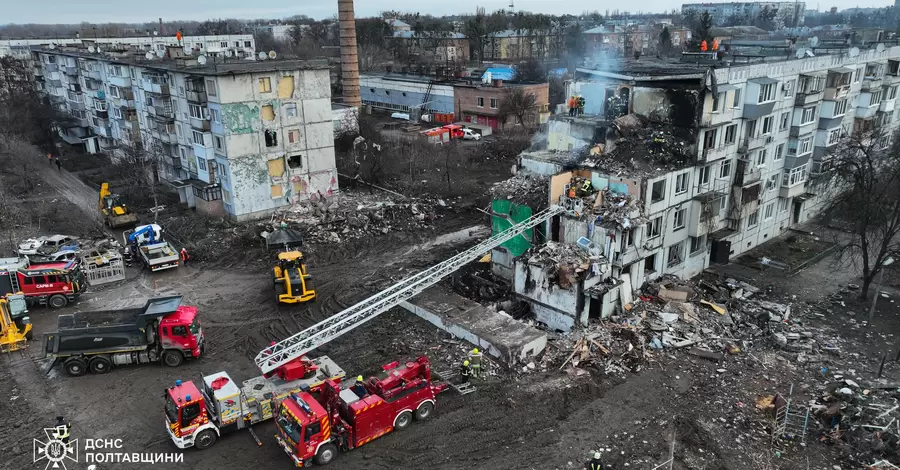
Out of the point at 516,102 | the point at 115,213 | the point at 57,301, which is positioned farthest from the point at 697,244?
the point at 516,102

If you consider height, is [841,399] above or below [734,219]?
below

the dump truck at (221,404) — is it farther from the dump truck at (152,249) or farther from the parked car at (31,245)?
the parked car at (31,245)

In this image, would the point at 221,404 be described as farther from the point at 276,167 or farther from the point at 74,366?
the point at 276,167

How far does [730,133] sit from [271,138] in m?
26.2

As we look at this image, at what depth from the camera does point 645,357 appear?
2062cm

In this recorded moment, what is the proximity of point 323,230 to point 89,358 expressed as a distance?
1557 cm

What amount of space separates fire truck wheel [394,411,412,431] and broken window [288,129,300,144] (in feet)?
81.2

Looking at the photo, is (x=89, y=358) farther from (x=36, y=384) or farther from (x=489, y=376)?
(x=489, y=376)

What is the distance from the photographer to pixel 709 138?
2591 cm

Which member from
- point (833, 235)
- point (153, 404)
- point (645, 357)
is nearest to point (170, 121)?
point (153, 404)

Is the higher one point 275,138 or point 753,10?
point 753,10

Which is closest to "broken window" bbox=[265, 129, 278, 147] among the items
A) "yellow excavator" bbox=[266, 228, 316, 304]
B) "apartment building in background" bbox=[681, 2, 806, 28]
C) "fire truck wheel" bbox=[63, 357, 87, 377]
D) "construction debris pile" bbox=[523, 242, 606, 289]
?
"yellow excavator" bbox=[266, 228, 316, 304]

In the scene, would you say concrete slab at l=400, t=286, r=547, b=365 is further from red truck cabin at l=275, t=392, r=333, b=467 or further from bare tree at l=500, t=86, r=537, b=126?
bare tree at l=500, t=86, r=537, b=126

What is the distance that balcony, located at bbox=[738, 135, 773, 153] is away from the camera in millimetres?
28375
